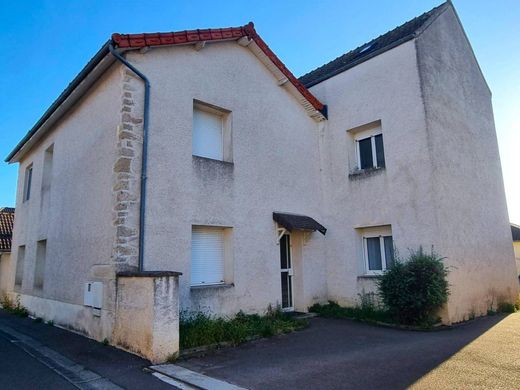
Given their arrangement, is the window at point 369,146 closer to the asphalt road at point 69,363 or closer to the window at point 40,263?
the asphalt road at point 69,363

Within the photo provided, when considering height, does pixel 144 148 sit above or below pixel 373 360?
above

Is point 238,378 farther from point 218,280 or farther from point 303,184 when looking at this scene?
point 303,184

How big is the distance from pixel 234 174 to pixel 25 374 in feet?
18.8

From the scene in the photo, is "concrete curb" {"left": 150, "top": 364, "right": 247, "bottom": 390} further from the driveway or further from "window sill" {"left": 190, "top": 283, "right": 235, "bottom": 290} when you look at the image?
"window sill" {"left": 190, "top": 283, "right": 235, "bottom": 290}

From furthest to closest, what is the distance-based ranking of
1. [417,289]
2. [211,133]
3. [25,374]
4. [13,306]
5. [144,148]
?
[13,306]
[211,133]
[417,289]
[144,148]
[25,374]

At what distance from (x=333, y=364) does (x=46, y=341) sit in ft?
19.5

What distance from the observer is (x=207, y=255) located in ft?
28.6

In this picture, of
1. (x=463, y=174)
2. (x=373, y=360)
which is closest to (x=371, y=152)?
(x=463, y=174)

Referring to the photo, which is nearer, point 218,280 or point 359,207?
point 218,280

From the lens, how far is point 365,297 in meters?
10.3

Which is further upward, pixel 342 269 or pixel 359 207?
pixel 359 207

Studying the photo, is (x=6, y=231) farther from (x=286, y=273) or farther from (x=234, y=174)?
(x=286, y=273)

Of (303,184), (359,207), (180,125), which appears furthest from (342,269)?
(180,125)

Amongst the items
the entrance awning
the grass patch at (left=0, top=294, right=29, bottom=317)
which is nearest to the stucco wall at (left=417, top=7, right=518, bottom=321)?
the entrance awning
